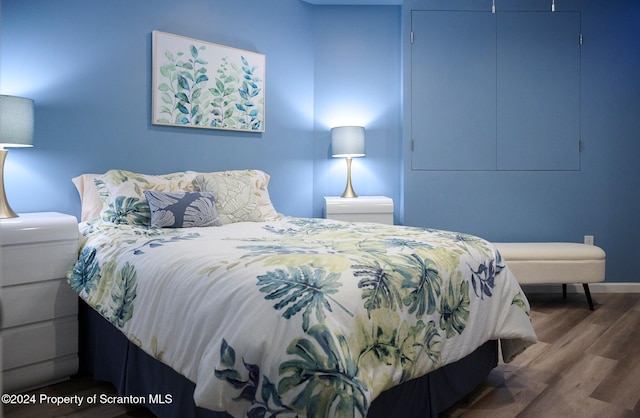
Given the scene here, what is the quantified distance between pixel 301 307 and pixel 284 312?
47mm

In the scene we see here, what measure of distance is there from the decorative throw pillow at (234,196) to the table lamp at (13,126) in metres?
0.95

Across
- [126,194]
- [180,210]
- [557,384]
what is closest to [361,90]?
[180,210]

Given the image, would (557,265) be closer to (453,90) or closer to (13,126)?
(453,90)

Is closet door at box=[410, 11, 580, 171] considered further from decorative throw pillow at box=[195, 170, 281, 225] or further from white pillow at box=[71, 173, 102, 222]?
white pillow at box=[71, 173, 102, 222]

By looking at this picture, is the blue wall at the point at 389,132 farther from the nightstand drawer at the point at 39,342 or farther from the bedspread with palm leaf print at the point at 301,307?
the bedspread with palm leaf print at the point at 301,307

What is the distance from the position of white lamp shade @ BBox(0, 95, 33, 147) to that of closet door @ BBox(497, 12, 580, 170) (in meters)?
3.42

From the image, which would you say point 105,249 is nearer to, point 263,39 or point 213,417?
point 213,417

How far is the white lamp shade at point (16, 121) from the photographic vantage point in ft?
7.37

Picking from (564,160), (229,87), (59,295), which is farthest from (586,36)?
(59,295)

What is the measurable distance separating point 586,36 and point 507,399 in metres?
3.31

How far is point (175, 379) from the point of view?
1.61 metres

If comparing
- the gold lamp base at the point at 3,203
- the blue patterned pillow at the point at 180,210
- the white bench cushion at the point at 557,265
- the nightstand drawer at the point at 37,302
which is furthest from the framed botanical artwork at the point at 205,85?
the white bench cushion at the point at 557,265

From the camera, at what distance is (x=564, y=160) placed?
155 inches

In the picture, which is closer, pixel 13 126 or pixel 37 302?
pixel 37 302
